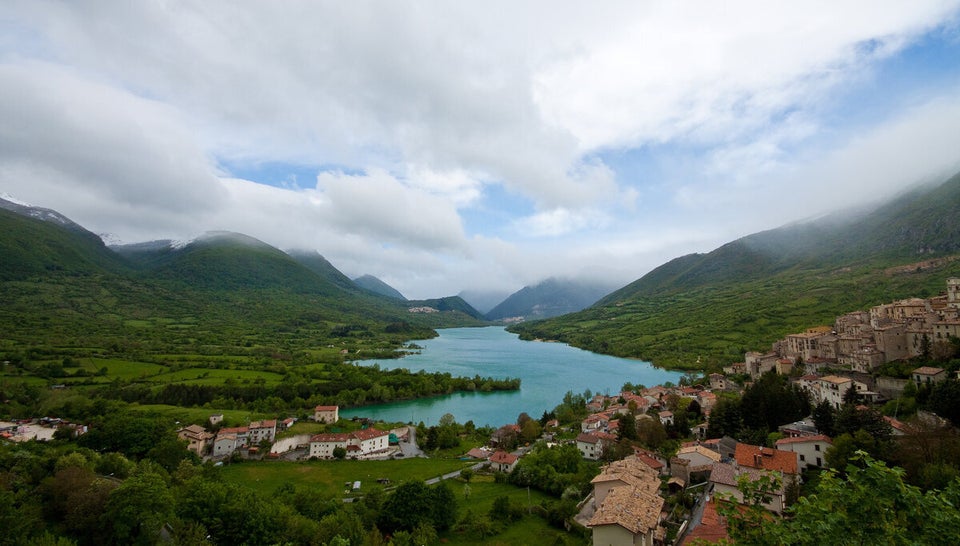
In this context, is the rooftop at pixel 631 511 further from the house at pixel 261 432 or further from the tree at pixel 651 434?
the house at pixel 261 432

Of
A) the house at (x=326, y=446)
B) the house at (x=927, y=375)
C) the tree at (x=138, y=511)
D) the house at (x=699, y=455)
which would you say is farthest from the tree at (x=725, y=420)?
the tree at (x=138, y=511)

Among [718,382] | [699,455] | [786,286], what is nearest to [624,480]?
[699,455]

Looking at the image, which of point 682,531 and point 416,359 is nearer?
point 682,531

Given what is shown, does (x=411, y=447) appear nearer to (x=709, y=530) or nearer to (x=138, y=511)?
(x=138, y=511)

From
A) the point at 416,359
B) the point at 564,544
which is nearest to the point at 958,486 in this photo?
the point at 564,544

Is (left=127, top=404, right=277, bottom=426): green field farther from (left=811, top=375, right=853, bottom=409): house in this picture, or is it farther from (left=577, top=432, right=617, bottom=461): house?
(left=811, top=375, right=853, bottom=409): house

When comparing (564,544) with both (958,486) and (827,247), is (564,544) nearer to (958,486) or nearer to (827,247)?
(958,486)
